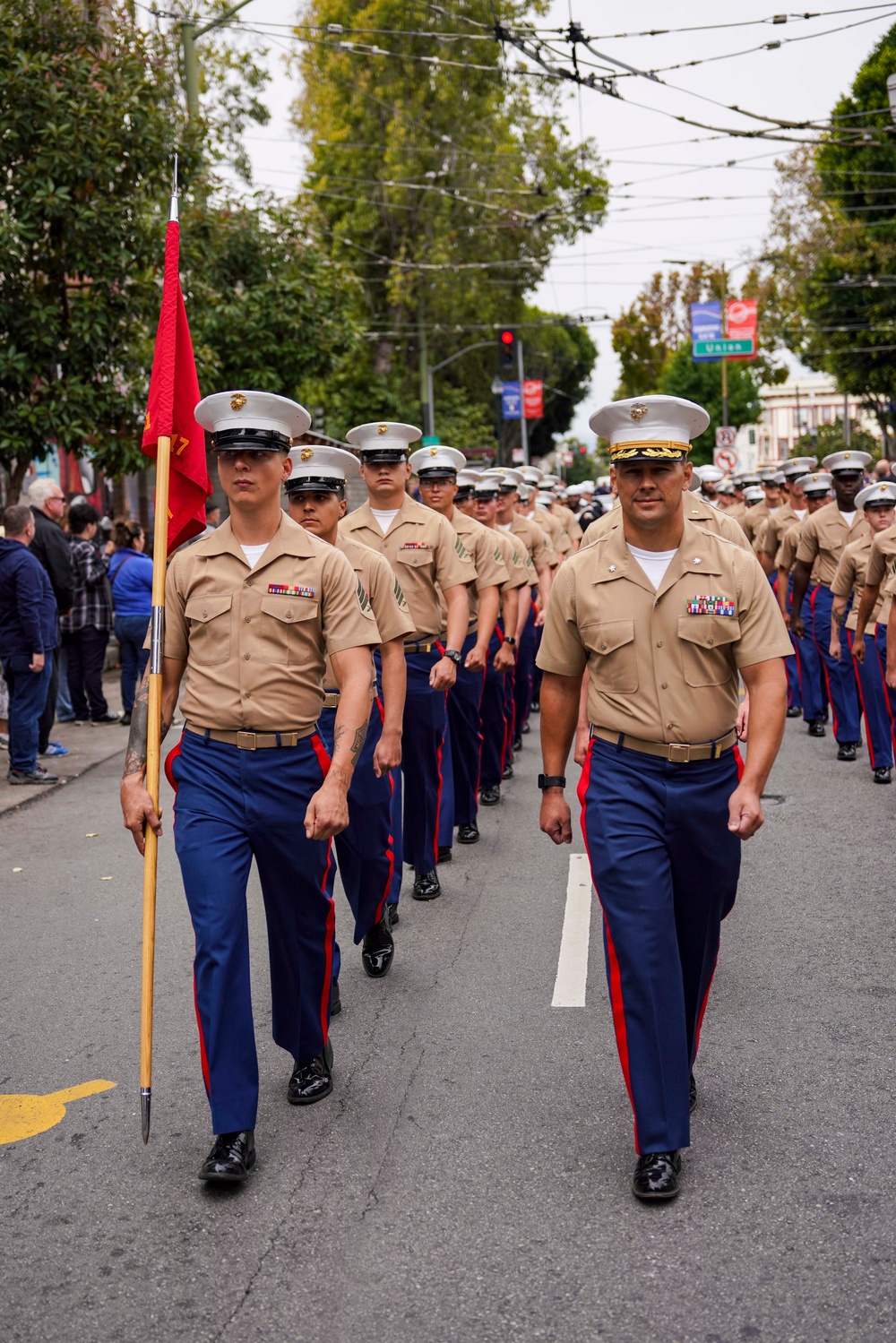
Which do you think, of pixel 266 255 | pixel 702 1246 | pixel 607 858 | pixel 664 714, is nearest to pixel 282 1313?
pixel 702 1246

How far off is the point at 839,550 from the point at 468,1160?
790 cm

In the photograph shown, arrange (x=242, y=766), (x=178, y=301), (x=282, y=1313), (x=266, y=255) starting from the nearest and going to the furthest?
(x=282, y=1313)
(x=242, y=766)
(x=178, y=301)
(x=266, y=255)

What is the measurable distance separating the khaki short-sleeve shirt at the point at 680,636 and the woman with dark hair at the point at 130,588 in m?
10.2

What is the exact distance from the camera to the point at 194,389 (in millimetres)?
5008

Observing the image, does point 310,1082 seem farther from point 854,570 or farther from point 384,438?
point 854,570

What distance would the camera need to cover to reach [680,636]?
421 centimetres

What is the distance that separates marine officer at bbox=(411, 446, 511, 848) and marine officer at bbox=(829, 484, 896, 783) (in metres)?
2.66

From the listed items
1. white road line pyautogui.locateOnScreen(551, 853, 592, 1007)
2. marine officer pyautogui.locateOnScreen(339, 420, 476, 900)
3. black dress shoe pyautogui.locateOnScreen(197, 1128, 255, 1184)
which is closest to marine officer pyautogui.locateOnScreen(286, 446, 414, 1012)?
white road line pyautogui.locateOnScreen(551, 853, 592, 1007)

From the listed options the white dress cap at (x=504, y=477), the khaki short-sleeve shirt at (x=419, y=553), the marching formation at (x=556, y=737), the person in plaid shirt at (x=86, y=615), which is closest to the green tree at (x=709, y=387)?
the person in plaid shirt at (x=86, y=615)

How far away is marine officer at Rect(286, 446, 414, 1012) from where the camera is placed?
5.85 meters

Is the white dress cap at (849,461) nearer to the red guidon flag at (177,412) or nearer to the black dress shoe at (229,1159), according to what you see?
the red guidon flag at (177,412)

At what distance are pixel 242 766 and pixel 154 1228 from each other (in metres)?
1.30

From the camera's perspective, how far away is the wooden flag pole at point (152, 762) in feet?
13.7

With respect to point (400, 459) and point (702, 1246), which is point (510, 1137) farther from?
point (400, 459)
